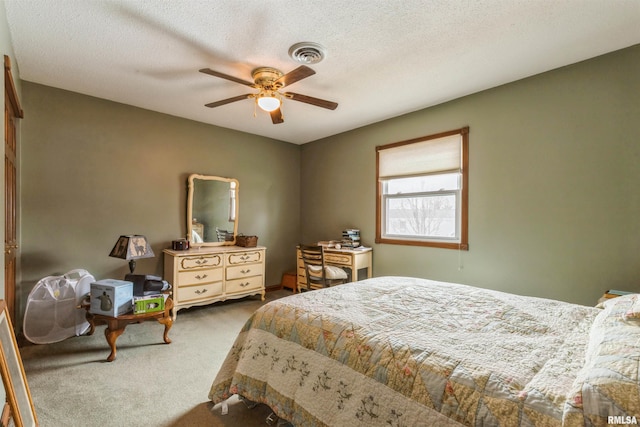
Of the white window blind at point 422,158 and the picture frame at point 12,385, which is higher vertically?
the white window blind at point 422,158

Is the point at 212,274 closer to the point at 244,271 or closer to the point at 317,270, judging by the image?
the point at 244,271

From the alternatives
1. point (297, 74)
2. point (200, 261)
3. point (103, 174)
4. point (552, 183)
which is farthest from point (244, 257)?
point (552, 183)

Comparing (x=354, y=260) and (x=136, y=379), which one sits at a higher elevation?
(x=354, y=260)

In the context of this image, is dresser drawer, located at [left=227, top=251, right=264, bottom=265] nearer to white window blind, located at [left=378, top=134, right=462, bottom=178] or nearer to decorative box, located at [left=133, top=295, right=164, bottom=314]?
decorative box, located at [left=133, top=295, right=164, bottom=314]

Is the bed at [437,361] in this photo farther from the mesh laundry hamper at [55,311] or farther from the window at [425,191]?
the mesh laundry hamper at [55,311]

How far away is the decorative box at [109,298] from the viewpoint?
102 inches

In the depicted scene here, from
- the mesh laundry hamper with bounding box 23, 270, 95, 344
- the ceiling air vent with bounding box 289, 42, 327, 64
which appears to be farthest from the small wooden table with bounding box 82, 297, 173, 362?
the ceiling air vent with bounding box 289, 42, 327, 64

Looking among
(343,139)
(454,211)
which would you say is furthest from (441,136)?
(343,139)

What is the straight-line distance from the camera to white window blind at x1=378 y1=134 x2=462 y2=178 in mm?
3498

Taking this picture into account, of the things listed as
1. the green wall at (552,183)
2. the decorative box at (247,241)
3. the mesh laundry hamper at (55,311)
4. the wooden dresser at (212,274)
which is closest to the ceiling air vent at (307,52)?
the green wall at (552,183)

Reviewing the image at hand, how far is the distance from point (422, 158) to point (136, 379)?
3578mm

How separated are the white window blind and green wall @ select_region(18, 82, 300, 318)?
2.19 meters

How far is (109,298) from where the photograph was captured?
259 cm

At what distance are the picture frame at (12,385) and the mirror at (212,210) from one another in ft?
9.04
